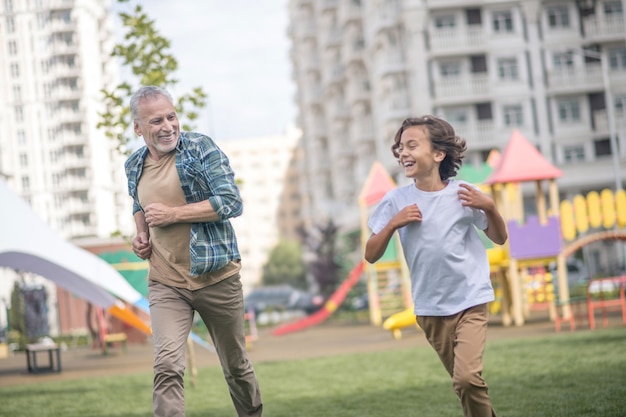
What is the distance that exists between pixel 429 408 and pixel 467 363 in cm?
339

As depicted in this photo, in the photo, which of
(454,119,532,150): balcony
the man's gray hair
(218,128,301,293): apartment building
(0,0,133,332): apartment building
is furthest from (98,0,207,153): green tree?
(218,128,301,293): apartment building

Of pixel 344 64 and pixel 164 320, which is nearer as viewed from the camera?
pixel 164 320

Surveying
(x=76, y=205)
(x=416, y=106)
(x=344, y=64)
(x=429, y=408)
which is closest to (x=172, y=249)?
(x=429, y=408)

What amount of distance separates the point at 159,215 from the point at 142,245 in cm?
26

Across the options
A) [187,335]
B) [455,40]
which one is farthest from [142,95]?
[455,40]

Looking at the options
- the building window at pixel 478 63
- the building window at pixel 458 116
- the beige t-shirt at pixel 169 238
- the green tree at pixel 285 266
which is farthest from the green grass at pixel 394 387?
the green tree at pixel 285 266

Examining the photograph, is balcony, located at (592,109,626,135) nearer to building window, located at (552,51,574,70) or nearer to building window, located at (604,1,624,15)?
building window, located at (552,51,574,70)

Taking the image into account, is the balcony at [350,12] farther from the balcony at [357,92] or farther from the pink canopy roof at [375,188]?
the pink canopy roof at [375,188]

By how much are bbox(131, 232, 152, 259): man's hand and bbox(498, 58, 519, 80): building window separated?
47.2 m

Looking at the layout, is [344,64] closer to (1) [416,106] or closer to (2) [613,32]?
(1) [416,106]

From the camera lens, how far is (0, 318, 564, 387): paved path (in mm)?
17375

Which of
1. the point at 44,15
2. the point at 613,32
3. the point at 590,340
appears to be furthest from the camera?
the point at 44,15

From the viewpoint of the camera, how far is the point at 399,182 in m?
52.6

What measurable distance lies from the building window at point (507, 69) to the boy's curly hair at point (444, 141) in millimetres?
46866
